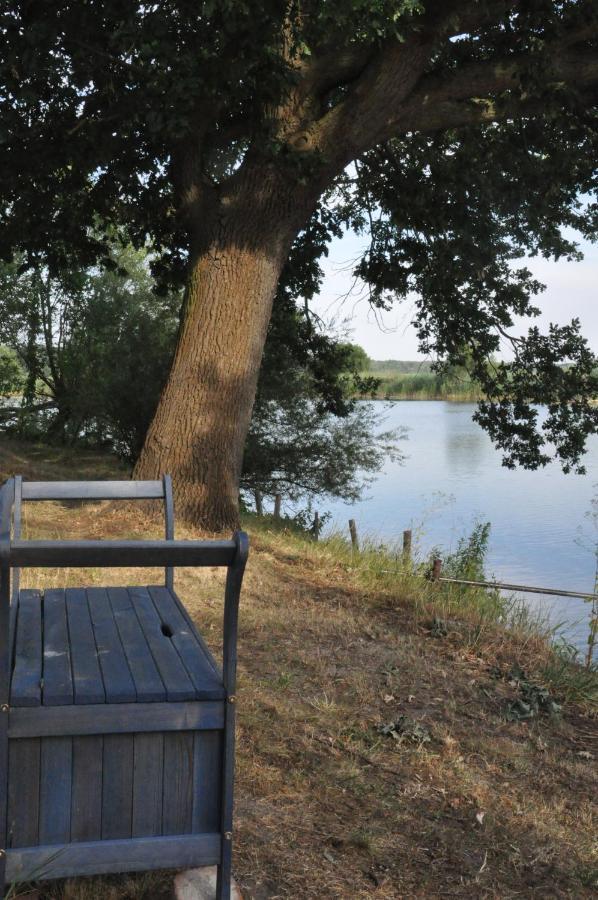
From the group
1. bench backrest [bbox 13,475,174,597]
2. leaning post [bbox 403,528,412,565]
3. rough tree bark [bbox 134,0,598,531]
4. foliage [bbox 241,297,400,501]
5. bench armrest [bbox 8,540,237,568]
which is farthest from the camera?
foliage [bbox 241,297,400,501]

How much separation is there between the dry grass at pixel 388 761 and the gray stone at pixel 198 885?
0.11m

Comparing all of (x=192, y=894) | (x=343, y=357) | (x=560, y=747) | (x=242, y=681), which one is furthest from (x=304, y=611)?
(x=343, y=357)

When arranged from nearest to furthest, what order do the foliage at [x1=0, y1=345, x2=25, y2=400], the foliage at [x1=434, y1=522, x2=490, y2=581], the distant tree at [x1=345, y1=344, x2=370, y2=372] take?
the foliage at [x1=434, y1=522, x2=490, y2=581] < the distant tree at [x1=345, y1=344, x2=370, y2=372] < the foliage at [x1=0, y1=345, x2=25, y2=400]

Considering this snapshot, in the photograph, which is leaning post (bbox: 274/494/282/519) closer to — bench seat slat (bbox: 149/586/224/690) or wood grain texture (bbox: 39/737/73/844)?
bench seat slat (bbox: 149/586/224/690)

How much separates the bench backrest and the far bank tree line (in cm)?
1170

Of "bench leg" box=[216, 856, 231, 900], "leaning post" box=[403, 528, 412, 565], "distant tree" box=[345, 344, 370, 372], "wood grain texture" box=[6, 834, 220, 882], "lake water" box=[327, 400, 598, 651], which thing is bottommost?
"lake water" box=[327, 400, 598, 651]

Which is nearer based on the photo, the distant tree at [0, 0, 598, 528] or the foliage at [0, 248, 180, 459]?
the distant tree at [0, 0, 598, 528]

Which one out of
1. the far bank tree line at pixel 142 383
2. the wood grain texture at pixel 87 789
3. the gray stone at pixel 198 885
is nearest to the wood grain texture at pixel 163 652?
the wood grain texture at pixel 87 789

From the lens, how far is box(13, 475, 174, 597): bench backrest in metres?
4.24

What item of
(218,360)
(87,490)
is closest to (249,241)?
(218,360)

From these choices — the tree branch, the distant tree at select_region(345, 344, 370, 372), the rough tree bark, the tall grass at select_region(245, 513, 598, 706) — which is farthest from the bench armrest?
the distant tree at select_region(345, 344, 370, 372)

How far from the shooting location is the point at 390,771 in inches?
173

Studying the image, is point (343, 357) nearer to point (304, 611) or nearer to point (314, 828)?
point (304, 611)

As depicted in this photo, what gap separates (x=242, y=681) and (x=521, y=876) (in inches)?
85.2
